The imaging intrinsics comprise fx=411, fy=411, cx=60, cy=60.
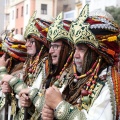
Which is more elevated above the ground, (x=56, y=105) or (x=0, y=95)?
(x=56, y=105)

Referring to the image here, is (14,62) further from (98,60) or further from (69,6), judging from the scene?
(69,6)

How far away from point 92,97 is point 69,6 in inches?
1350

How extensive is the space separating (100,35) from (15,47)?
2.16 metres

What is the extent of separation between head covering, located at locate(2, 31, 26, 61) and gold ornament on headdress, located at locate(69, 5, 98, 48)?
6.42 ft

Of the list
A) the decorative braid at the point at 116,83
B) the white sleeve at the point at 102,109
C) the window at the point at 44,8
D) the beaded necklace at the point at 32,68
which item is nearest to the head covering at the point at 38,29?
the beaded necklace at the point at 32,68

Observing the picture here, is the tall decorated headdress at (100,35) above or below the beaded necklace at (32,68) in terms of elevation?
above

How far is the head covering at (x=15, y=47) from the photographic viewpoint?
16.5ft

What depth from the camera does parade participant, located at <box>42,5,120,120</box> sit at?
2.87 metres

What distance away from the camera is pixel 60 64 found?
3.79 metres

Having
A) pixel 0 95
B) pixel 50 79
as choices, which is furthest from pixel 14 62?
pixel 50 79

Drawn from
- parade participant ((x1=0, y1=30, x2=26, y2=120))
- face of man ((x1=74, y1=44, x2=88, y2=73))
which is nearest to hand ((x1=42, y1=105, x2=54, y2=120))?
face of man ((x1=74, y1=44, x2=88, y2=73))

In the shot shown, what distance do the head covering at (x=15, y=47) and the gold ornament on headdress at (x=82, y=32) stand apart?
1.96 metres

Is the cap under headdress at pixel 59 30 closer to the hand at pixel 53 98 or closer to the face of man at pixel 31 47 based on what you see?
the face of man at pixel 31 47

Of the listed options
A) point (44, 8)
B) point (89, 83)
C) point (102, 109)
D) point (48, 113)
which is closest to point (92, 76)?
point (89, 83)
